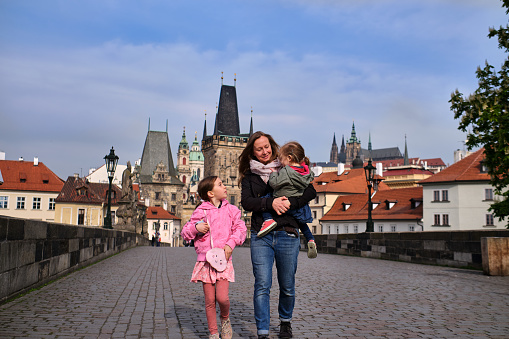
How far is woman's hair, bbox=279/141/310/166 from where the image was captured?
5230 millimetres

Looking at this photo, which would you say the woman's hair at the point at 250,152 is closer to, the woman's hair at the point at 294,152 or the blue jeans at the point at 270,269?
the woman's hair at the point at 294,152

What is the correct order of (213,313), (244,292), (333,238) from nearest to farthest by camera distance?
(213,313) < (244,292) < (333,238)

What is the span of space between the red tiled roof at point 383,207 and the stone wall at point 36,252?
5279 centimetres

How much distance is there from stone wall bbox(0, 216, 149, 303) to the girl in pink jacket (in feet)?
8.68

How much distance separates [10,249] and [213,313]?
3131 mm

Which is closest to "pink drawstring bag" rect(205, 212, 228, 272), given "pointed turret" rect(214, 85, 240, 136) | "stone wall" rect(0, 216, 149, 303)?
"stone wall" rect(0, 216, 149, 303)

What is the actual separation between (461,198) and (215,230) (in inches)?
2268

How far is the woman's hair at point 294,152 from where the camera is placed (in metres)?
5.23

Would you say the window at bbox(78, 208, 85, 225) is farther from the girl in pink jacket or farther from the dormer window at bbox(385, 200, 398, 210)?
the girl in pink jacket

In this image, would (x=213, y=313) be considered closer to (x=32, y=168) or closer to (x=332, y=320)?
(x=332, y=320)

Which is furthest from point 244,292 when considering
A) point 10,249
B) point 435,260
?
point 435,260

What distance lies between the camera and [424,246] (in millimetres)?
16578

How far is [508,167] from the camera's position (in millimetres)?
20969

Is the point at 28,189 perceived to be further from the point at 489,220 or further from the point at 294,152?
the point at 294,152
